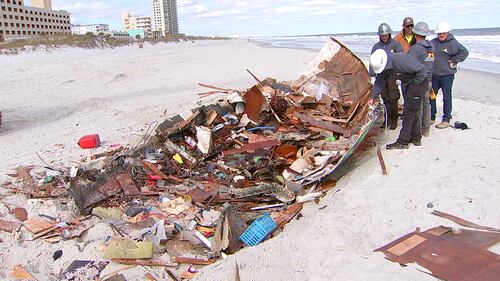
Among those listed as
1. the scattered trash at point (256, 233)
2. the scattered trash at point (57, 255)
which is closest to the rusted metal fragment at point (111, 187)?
the scattered trash at point (57, 255)

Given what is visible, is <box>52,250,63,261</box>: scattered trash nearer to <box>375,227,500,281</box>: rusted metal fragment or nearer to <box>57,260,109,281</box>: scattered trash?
<box>57,260,109,281</box>: scattered trash

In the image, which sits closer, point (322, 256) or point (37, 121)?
point (322, 256)

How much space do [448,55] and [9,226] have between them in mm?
7383

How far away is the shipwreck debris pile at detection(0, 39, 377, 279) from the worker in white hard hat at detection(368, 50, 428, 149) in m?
0.57

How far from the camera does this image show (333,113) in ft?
25.2

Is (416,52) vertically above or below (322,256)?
above

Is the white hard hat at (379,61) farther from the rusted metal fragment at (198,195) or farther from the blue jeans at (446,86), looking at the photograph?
the rusted metal fragment at (198,195)

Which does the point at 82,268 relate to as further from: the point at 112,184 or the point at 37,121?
the point at 37,121

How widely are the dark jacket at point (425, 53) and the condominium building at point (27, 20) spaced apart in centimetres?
7709

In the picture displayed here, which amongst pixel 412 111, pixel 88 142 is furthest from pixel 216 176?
pixel 412 111

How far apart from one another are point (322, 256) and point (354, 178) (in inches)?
86.9

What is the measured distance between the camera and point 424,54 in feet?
20.9

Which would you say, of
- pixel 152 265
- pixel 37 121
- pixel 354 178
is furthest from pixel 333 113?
pixel 37 121

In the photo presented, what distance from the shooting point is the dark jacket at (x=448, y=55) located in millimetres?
6891
